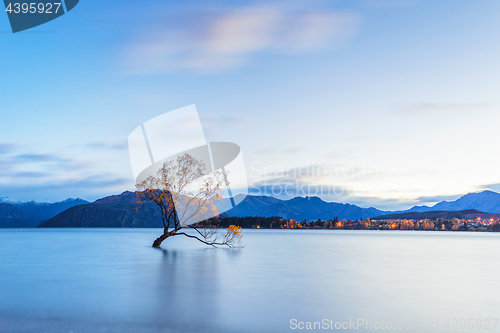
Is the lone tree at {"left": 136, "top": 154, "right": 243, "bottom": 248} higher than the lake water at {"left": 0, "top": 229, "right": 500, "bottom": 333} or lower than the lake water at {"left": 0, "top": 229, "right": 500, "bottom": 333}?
higher

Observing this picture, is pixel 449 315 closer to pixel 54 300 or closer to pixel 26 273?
pixel 54 300

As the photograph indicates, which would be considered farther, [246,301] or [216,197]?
[216,197]

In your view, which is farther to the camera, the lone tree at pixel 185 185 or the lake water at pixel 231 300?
the lone tree at pixel 185 185

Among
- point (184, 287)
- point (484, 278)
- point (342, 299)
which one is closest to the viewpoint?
point (342, 299)

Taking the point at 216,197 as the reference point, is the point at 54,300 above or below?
below

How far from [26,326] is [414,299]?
16.4 metres

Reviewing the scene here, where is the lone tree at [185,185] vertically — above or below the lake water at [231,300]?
above

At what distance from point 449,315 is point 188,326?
10.6 metres

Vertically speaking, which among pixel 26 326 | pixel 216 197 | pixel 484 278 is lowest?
pixel 484 278

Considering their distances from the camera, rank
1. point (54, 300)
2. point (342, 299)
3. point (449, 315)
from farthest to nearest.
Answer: point (342, 299) → point (54, 300) → point (449, 315)

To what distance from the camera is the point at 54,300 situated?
16.2 m

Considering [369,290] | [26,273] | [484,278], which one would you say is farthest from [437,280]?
[26,273]

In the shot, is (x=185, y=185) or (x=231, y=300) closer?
(x=231, y=300)

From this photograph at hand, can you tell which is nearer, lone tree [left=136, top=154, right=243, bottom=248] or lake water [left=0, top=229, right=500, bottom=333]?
→ lake water [left=0, top=229, right=500, bottom=333]
